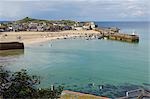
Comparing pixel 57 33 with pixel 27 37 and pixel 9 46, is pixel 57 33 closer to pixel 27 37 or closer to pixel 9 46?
pixel 27 37

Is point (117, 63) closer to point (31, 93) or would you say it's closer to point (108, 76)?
point (108, 76)

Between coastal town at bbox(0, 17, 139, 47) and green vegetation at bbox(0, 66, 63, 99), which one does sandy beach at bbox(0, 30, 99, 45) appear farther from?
green vegetation at bbox(0, 66, 63, 99)

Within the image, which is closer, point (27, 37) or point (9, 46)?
point (9, 46)

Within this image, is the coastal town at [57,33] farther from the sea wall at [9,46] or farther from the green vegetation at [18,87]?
the green vegetation at [18,87]

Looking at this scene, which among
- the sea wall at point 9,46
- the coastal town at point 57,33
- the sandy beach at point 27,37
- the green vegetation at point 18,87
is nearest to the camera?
the green vegetation at point 18,87

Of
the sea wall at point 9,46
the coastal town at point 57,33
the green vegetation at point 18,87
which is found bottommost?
the sea wall at point 9,46

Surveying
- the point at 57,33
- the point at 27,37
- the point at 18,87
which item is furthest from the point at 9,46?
the point at 18,87

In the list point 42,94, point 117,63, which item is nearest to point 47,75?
point 117,63

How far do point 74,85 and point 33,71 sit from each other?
10.5ft

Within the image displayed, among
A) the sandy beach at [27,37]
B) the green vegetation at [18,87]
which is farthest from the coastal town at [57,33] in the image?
the green vegetation at [18,87]

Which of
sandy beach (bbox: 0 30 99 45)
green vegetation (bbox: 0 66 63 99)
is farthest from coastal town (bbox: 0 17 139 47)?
green vegetation (bbox: 0 66 63 99)

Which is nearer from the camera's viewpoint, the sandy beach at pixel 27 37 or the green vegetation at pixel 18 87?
the green vegetation at pixel 18 87

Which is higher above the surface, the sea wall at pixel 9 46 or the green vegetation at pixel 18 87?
the green vegetation at pixel 18 87

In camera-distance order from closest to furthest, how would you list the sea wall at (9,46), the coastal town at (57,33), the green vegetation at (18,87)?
the green vegetation at (18,87), the sea wall at (9,46), the coastal town at (57,33)
